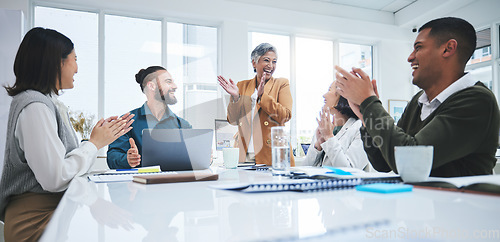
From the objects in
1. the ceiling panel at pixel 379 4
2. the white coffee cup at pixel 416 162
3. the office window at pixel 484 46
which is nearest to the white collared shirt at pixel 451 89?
the white coffee cup at pixel 416 162

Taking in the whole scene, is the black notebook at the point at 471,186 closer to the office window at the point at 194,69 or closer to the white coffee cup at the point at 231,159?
the white coffee cup at the point at 231,159

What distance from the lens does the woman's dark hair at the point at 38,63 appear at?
148 centimetres

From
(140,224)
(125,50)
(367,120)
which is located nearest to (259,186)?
(140,224)

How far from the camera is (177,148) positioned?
162 cm

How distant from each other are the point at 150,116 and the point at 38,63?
1.04m

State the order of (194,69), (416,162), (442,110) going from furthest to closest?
1. (194,69)
2. (442,110)
3. (416,162)

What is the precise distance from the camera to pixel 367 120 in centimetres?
130

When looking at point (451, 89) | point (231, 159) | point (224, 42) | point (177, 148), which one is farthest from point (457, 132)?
point (224, 42)

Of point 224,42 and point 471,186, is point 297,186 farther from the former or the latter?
point 224,42

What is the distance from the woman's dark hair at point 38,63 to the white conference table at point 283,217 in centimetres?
95

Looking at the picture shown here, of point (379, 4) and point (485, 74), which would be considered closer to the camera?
point (485, 74)

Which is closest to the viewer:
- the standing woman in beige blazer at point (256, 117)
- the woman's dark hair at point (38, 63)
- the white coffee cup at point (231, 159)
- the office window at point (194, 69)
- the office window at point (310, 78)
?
the woman's dark hair at point (38, 63)

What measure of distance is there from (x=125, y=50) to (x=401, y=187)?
477 cm

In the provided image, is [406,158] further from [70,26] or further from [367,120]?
[70,26]
